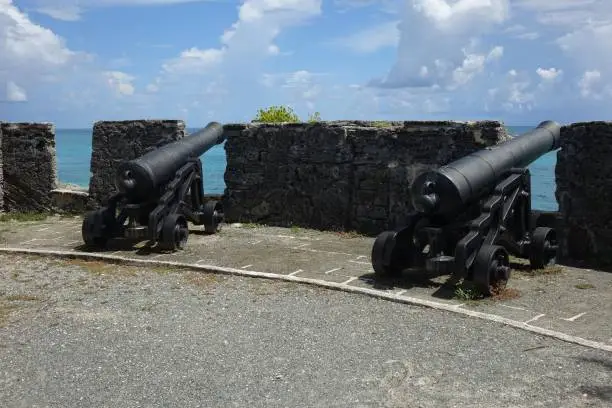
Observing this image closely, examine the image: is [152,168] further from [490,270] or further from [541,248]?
[541,248]

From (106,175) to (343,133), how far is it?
4.74m

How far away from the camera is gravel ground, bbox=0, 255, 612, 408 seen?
4438 millimetres

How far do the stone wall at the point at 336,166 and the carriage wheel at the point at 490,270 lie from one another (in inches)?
120

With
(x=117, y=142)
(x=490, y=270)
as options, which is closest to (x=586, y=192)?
(x=490, y=270)

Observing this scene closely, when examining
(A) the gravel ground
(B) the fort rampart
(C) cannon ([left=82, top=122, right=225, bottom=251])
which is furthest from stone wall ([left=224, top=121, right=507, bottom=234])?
(A) the gravel ground

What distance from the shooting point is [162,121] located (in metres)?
12.6

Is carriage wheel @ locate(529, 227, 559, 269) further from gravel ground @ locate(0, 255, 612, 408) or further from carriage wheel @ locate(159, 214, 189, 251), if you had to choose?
carriage wheel @ locate(159, 214, 189, 251)

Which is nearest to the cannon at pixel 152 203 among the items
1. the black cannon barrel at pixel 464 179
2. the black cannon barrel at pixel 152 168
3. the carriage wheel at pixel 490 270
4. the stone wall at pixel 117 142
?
the black cannon barrel at pixel 152 168

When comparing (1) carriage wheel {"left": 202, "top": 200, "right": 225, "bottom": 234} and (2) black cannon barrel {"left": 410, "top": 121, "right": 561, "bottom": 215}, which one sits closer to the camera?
(2) black cannon barrel {"left": 410, "top": 121, "right": 561, "bottom": 215}

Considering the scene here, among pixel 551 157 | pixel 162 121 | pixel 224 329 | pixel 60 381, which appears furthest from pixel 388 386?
pixel 551 157

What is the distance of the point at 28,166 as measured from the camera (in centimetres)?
1332

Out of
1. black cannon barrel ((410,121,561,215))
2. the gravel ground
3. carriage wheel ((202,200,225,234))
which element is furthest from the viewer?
carriage wheel ((202,200,225,234))

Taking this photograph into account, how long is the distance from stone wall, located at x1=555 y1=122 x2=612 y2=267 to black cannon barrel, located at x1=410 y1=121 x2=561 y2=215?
0.89 metres

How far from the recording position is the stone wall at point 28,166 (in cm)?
1323
